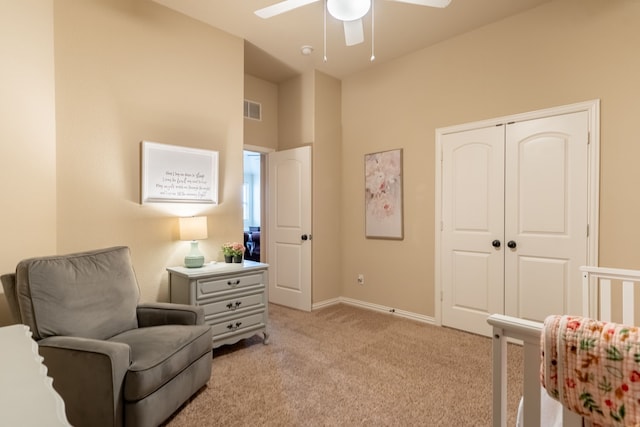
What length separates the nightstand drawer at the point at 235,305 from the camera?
2.70 metres

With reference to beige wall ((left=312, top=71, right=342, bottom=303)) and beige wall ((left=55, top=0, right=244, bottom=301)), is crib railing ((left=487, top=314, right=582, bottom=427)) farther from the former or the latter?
beige wall ((left=312, top=71, right=342, bottom=303))

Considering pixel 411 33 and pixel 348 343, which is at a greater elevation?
pixel 411 33

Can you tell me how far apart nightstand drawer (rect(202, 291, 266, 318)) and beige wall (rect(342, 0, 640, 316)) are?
1660 mm

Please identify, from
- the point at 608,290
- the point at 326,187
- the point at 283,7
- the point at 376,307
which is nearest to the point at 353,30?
the point at 283,7

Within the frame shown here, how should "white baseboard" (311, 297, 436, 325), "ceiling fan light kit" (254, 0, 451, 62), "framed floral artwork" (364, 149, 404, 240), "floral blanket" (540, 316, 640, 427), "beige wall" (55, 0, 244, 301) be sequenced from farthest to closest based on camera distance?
"framed floral artwork" (364, 149, 404, 240), "white baseboard" (311, 297, 436, 325), "beige wall" (55, 0, 244, 301), "ceiling fan light kit" (254, 0, 451, 62), "floral blanket" (540, 316, 640, 427)

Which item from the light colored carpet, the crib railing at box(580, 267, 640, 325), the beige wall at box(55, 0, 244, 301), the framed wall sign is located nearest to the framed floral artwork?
the light colored carpet

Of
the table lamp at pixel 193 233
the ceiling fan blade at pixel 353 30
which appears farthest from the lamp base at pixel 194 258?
the ceiling fan blade at pixel 353 30

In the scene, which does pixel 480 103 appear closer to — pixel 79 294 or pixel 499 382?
pixel 499 382

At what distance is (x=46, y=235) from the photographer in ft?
7.70

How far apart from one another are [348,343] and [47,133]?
2.92 metres

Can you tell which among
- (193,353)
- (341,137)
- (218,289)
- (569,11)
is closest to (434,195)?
(341,137)

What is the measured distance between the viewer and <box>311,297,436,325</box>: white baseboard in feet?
12.0

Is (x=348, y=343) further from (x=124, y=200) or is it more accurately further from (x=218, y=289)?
(x=124, y=200)

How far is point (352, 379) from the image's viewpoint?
2.40 meters
